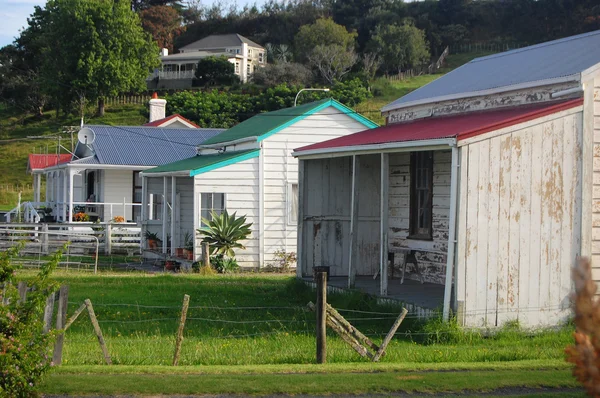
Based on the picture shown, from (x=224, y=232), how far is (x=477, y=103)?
30.6 ft

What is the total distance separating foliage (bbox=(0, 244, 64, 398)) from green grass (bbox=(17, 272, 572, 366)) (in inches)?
90.5

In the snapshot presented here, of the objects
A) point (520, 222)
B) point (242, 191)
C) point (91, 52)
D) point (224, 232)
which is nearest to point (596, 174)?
point (520, 222)

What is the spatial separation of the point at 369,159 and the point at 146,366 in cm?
998

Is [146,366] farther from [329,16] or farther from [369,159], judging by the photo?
[329,16]

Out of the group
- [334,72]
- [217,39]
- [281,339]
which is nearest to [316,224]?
[281,339]

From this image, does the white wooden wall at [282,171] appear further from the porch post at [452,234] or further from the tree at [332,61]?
the tree at [332,61]

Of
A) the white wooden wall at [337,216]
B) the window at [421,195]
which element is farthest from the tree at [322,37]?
the window at [421,195]

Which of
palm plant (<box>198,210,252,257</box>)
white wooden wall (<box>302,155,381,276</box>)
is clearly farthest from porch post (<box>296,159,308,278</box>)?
palm plant (<box>198,210,252,257</box>)

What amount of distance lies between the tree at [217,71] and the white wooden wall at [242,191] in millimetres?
54638

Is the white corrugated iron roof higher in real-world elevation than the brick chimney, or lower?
lower

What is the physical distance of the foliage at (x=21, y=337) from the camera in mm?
8898

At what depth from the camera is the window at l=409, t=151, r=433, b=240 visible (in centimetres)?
1764

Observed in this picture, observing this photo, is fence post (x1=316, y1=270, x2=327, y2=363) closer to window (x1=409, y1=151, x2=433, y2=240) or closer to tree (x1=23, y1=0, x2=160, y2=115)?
window (x1=409, y1=151, x2=433, y2=240)

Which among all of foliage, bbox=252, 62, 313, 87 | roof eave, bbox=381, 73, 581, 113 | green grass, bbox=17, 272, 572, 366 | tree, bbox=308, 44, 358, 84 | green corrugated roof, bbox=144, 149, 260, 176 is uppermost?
tree, bbox=308, 44, 358, 84
